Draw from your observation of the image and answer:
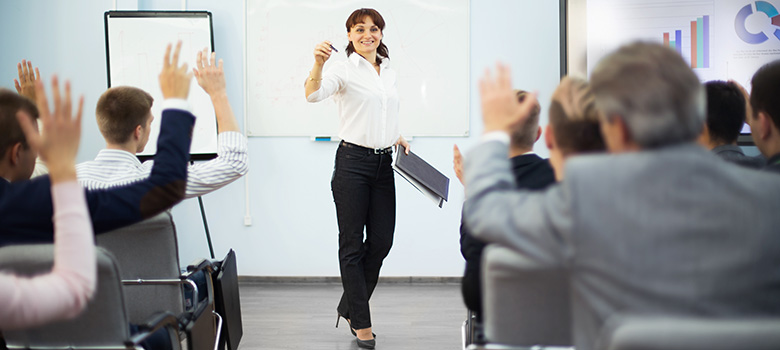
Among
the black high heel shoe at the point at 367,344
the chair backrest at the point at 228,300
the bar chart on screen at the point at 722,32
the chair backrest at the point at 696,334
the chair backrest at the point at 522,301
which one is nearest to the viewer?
the chair backrest at the point at 696,334

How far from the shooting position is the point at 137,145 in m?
1.99

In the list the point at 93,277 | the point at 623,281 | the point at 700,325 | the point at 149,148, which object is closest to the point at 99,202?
the point at 93,277

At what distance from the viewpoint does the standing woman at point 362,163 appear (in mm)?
2965

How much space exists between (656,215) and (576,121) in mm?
379

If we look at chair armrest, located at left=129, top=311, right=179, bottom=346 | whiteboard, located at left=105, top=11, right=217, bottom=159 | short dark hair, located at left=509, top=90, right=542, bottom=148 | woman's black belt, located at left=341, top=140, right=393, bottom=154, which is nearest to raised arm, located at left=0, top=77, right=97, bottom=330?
chair armrest, located at left=129, top=311, right=179, bottom=346

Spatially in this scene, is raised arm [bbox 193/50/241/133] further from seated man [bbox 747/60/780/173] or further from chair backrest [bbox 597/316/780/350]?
seated man [bbox 747/60/780/173]

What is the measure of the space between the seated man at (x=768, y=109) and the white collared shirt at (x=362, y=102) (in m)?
1.72

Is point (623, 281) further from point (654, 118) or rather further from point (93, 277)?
point (93, 277)

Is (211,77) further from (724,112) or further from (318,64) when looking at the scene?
(724,112)

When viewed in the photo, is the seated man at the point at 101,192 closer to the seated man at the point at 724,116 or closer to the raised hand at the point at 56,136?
the raised hand at the point at 56,136

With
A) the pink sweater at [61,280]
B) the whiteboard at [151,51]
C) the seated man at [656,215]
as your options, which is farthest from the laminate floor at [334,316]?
the seated man at [656,215]

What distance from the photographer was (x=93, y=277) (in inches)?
41.5

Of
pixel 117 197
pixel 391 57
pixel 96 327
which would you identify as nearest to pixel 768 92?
pixel 117 197

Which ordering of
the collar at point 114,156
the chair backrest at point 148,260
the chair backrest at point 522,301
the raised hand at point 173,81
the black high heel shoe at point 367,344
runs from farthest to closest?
the black high heel shoe at point 367,344 → the collar at point 114,156 → the chair backrest at point 148,260 → the raised hand at point 173,81 → the chair backrest at point 522,301
